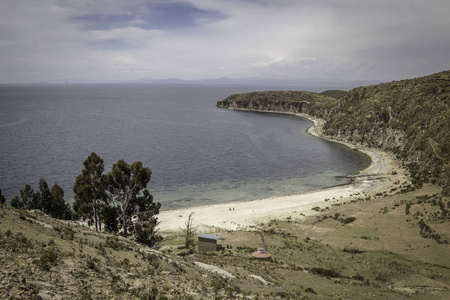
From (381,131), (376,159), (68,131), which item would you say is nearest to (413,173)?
(376,159)

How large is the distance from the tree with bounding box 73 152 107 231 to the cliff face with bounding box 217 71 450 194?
6188cm

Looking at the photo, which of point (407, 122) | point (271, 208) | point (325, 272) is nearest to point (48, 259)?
point (325, 272)

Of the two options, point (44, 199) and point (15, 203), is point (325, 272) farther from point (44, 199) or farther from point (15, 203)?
point (15, 203)

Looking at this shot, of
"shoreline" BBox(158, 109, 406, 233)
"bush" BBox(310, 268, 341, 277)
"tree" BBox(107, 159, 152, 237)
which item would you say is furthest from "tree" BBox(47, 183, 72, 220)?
"bush" BBox(310, 268, 341, 277)

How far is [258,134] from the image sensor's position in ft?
464

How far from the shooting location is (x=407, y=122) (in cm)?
10394

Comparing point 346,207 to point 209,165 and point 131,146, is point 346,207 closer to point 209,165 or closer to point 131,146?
point 209,165

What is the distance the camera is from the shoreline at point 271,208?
49.5 meters

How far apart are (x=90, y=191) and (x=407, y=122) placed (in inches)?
4208

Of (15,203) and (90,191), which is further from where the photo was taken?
(15,203)

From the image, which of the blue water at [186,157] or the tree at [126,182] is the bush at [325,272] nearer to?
the tree at [126,182]

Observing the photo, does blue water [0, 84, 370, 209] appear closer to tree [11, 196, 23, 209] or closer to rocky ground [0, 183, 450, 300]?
tree [11, 196, 23, 209]

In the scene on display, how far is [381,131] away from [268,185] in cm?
6785

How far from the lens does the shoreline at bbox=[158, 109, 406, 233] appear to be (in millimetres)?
49453
